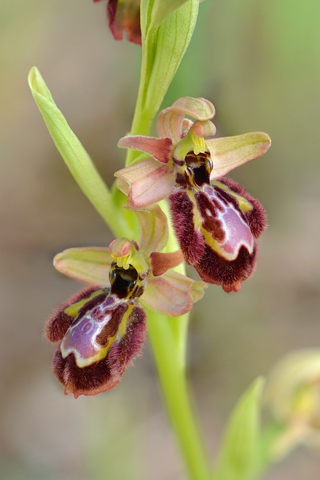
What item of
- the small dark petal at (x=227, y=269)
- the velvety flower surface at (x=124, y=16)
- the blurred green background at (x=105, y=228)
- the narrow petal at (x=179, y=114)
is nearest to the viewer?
the small dark petal at (x=227, y=269)

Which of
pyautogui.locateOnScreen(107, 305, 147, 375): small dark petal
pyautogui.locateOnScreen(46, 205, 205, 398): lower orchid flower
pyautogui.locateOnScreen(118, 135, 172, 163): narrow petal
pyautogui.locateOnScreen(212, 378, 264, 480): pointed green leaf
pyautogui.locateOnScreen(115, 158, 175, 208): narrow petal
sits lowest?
pyautogui.locateOnScreen(212, 378, 264, 480): pointed green leaf

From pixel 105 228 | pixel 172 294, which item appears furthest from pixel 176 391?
pixel 105 228

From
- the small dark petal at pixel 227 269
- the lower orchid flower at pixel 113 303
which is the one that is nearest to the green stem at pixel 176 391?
the lower orchid flower at pixel 113 303

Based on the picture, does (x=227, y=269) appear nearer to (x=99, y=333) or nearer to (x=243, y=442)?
(x=99, y=333)

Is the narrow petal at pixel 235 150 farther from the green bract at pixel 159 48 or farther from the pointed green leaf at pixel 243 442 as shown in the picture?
the pointed green leaf at pixel 243 442

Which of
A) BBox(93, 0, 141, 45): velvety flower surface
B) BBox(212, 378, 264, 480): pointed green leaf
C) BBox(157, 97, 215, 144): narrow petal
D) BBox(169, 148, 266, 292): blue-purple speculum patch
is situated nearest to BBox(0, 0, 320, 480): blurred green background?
BBox(212, 378, 264, 480): pointed green leaf

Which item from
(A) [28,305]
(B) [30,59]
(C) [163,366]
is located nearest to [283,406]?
(C) [163,366]

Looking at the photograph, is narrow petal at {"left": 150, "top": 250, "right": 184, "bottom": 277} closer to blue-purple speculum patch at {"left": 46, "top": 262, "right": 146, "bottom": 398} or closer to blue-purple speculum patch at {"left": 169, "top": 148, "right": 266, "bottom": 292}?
blue-purple speculum patch at {"left": 46, "top": 262, "right": 146, "bottom": 398}
